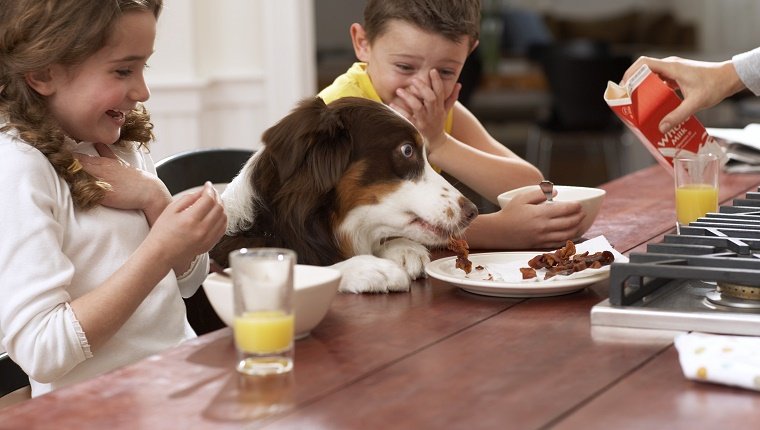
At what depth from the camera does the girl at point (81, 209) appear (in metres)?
1.46

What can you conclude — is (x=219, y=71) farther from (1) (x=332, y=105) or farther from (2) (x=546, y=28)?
(2) (x=546, y=28)

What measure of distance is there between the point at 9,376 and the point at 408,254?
0.67 metres

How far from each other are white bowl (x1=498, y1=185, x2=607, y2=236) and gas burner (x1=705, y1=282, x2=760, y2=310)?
23.0 inches

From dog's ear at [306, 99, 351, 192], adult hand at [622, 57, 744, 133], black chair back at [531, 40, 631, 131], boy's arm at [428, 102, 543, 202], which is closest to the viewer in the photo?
dog's ear at [306, 99, 351, 192]

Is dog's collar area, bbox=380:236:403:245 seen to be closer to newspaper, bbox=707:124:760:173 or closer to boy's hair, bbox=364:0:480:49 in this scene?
boy's hair, bbox=364:0:480:49

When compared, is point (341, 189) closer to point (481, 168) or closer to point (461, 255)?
point (461, 255)

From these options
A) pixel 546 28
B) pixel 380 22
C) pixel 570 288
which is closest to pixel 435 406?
pixel 570 288

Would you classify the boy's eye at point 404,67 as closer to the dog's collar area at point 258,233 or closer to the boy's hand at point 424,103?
the boy's hand at point 424,103

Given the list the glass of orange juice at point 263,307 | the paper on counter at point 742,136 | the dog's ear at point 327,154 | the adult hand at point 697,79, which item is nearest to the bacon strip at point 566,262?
the dog's ear at point 327,154

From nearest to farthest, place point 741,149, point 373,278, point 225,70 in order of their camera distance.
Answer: point 373,278, point 741,149, point 225,70

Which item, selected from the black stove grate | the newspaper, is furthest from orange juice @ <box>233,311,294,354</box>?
the newspaper

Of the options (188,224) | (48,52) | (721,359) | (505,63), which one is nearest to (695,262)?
(721,359)

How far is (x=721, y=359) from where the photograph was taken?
45.0 inches

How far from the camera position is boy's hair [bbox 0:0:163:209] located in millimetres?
1577
